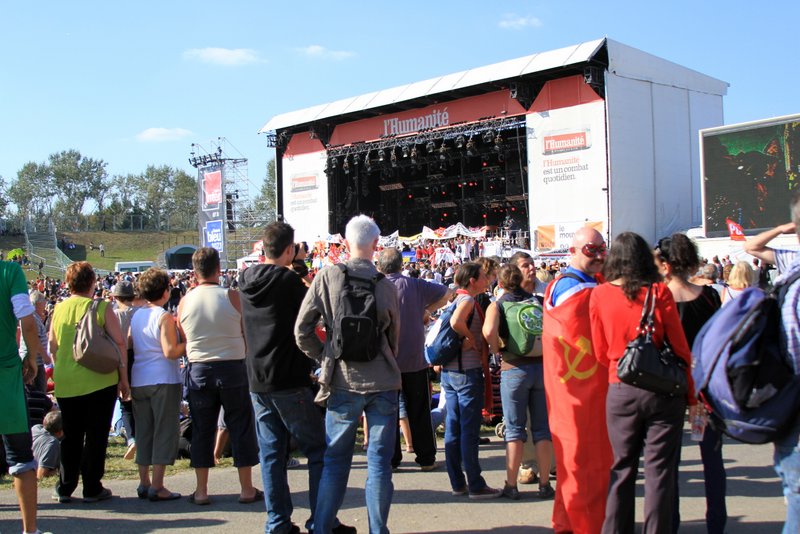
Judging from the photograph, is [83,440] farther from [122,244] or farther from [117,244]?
[122,244]

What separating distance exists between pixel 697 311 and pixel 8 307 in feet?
12.8

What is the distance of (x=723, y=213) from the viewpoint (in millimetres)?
22906

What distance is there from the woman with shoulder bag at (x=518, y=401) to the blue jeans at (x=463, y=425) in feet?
0.75

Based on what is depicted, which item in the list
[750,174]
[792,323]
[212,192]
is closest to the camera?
[792,323]

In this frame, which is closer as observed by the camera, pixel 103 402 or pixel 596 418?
pixel 596 418

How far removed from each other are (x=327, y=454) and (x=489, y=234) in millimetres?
27352

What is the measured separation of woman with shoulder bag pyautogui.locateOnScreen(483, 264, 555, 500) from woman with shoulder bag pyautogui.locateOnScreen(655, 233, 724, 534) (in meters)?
1.10

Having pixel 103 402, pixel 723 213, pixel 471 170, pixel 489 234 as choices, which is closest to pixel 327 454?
pixel 103 402

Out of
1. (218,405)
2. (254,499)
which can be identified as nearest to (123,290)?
(218,405)

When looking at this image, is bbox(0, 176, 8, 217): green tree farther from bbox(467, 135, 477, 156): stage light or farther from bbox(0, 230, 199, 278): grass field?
bbox(467, 135, 477, 156): stage light

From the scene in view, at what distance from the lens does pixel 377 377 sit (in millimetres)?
3783

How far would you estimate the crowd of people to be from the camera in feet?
11.5

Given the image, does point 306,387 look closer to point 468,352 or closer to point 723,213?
point 468,352

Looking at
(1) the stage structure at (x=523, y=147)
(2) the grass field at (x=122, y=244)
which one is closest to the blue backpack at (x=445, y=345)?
(1) the stage structure at (x=523, y=147)
